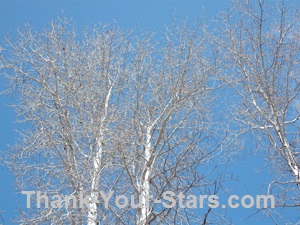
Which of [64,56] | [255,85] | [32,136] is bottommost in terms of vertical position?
[32,136]

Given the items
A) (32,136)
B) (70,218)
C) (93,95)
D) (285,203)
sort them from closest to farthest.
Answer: (70,218) → (285,203) → (32,136) → (93,95)

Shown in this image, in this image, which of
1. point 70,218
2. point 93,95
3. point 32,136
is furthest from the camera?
point 93,95

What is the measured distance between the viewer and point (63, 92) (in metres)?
8.03

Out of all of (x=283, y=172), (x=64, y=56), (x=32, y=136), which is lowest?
(x=283, y=172)

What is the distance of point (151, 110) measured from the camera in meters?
7.18

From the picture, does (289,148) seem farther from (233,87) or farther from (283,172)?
(233,87)

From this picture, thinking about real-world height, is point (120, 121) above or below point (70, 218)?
above

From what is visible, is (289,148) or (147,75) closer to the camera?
(289,148)

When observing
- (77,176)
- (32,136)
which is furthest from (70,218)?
(32,136)

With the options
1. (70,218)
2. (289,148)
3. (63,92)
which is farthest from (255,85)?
(70,218)

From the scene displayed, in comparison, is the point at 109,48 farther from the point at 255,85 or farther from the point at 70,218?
the point at 70,218

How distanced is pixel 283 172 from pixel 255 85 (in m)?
1.39

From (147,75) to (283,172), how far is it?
8.25ft

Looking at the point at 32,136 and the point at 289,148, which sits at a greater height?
the point at 32,136
